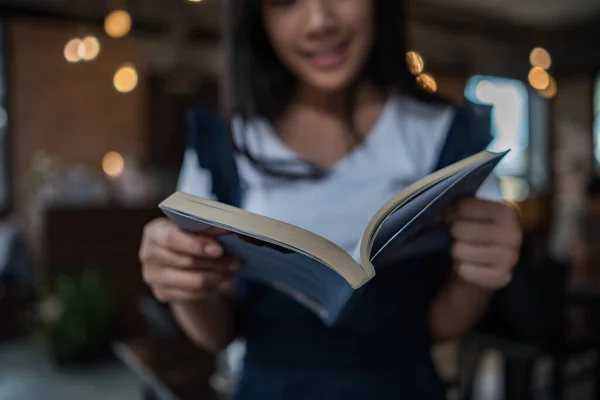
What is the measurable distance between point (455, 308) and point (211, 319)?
30 centimetres

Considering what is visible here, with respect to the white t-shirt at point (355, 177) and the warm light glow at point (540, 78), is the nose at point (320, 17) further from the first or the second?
the warm light glow at point (540, 78)

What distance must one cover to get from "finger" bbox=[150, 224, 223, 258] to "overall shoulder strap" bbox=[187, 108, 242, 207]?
152 millimetres

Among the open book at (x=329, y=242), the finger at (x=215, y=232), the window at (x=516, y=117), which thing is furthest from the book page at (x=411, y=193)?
the window at (x=516, y=117)

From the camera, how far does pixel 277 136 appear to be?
757mm

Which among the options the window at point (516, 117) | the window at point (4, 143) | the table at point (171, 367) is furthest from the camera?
the window at point (516, 117)

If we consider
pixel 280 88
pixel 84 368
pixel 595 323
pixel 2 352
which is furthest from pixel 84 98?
pixel 280 88

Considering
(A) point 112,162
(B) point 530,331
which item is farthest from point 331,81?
(A) point 112,162

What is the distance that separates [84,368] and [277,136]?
10.5 ft

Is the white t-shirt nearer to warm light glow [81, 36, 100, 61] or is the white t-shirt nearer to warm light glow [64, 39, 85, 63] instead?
warm light glow [64, 39, 85, 63]

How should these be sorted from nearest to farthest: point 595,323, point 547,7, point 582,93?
point 595,323 → point 547,7 → point 582,93

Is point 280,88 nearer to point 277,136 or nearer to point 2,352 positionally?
point 277,136

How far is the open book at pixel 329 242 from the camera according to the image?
42 centimetres

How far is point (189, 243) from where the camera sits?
0.53 meters

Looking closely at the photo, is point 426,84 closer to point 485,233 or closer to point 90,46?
point 485,233
